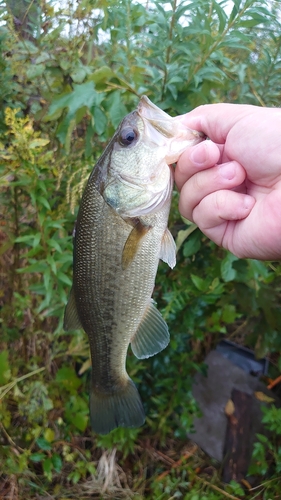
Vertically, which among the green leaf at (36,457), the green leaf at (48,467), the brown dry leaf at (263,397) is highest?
the green leaf at (36,457)

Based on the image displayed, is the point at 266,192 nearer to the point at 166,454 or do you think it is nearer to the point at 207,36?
the point at 207,36

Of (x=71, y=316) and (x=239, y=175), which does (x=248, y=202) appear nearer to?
(x=239, y=175)

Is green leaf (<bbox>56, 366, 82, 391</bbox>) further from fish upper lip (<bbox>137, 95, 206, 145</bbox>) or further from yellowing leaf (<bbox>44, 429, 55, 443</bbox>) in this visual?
fish upper lip (<bbox>137, 95, 206, 145</bbox>)

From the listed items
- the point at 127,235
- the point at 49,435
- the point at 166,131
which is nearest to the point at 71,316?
the point at 127,235

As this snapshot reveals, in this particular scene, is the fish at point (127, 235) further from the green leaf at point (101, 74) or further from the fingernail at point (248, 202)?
the green leaf at point (101, 74)

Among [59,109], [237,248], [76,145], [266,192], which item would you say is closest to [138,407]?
[237,248]

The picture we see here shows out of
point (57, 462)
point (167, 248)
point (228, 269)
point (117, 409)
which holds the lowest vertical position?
point (57, 462)

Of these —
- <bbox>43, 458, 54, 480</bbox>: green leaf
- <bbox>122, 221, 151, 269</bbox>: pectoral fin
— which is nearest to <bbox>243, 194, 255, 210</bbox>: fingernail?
<bbox>122, 221, 151, 269</bbox>: pectoral fin

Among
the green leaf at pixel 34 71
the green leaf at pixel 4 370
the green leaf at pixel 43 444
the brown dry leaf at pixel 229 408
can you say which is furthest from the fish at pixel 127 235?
the brown dry leaf at pixel 229 408

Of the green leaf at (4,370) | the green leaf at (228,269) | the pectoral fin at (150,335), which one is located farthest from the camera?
the green leaf at (4,370)
